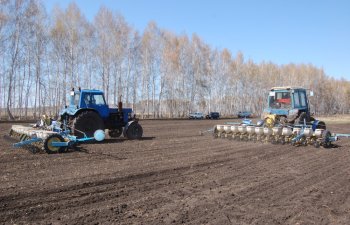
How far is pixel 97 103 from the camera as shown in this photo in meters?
12.7

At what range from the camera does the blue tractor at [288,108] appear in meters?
14.0

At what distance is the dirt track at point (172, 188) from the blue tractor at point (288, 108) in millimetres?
4294

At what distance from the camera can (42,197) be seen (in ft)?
16.8

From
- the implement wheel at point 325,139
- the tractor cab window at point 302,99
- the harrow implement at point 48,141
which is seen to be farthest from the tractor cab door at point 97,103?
the tractor cab window at point 302,99

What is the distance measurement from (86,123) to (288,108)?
8.65 m

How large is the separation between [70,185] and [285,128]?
29.9 ft

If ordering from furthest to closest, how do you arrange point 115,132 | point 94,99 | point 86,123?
point 115,132 → point 94,99 → point 86,123

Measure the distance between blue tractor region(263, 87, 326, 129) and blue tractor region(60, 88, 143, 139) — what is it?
19.6 ft

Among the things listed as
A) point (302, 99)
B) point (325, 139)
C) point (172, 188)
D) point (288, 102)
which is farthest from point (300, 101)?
point (172, 188)

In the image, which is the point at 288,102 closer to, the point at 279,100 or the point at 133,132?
the point at 279,100

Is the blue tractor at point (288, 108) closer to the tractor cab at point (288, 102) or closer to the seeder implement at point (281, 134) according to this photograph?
the tractor cab at point (288, 102)

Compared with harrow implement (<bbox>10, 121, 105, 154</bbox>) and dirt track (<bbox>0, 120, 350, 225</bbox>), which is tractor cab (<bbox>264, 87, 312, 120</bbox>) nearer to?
dirt track (<bbox>0, 120, 350, 225</bbox>)

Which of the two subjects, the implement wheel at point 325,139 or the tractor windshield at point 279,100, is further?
the tractor windshield at point 279,100

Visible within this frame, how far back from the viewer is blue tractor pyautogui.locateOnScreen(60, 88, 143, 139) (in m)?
11.9
